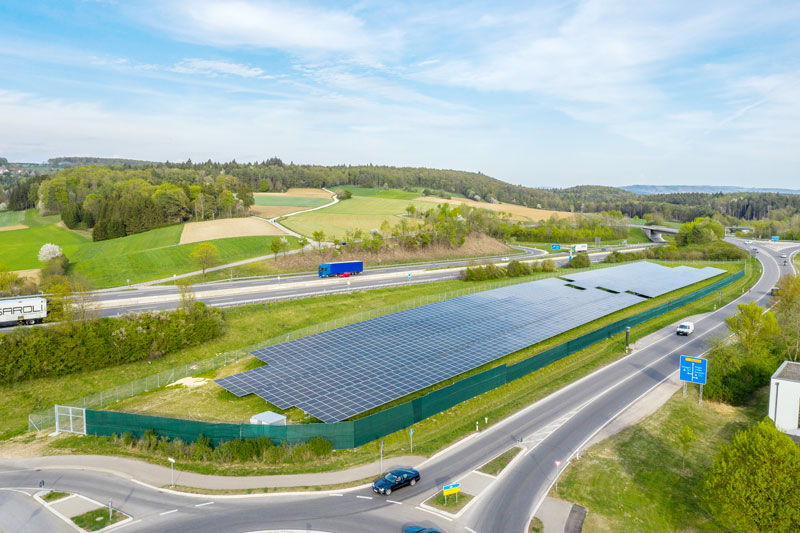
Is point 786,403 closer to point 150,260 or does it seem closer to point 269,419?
point 269,419

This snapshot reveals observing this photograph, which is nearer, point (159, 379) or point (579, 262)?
point (159, 379)

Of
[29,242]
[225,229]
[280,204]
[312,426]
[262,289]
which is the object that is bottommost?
[312,426]

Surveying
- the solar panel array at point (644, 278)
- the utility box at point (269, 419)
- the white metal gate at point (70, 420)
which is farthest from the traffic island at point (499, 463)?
the solar panel array at point (644, 278)

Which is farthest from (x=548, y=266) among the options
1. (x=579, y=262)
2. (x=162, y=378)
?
(x=162, y=378)

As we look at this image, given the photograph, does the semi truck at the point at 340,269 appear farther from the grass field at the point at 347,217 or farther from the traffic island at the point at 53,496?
the traffic island at the point at 53,496

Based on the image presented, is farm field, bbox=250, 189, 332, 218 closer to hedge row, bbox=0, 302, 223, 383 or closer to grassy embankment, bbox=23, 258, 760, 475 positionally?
hedge row, bbox=0, 302, 223, 383

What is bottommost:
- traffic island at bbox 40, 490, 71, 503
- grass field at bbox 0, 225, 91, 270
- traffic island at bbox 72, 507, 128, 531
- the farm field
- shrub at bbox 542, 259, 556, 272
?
traffic island at bbox 40, 490, 71, 503

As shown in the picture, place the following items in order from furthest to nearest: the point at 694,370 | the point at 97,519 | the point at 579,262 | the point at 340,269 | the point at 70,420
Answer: the point at 579,262 → the point at 340,269 → the point at 694,370 → the point at 70,420 → the point at 97,519

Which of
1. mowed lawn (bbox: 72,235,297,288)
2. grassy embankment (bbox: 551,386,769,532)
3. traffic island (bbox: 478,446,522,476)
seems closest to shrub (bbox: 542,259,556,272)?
mowed lawn (bbox: 72,235,297,288)
